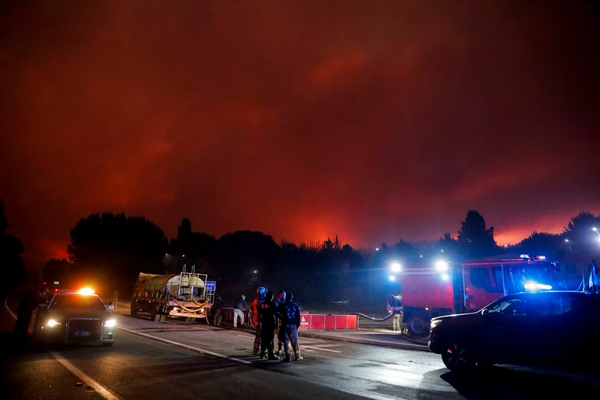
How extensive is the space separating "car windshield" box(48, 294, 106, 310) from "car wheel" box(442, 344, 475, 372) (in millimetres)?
10497

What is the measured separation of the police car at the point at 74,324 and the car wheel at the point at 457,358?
926 centimetres

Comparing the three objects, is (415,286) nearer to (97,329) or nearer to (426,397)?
(426,397)

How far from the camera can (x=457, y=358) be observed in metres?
8.86

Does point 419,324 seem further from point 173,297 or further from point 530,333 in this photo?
point 173,297

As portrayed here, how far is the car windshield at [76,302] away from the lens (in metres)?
12.2

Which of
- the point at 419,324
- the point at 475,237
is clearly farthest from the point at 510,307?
the point at 475,237

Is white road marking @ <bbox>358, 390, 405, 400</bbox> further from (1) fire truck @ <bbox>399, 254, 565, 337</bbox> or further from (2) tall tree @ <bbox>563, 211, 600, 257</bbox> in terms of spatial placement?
(2) tall tree @ <bbox>563, 211, 600, 257</bbox>

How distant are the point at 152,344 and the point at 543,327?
428 inches

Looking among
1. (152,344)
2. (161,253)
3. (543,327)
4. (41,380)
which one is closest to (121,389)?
(41,380)

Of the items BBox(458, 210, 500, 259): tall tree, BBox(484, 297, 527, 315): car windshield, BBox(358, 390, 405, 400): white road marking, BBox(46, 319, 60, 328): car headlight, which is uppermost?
BBox(458, 210, 500, 259): tall tree

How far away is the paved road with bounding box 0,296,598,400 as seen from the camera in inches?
260

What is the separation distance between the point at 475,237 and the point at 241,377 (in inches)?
3346

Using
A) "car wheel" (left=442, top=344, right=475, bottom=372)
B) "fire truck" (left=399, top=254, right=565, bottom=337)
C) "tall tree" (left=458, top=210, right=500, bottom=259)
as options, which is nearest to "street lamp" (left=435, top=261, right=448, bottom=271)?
"fire truck" (left=399, top=254, right=565, bottom=337)

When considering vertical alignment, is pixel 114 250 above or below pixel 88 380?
above
